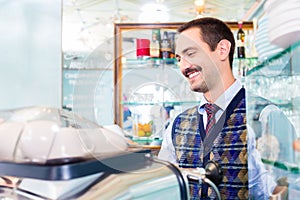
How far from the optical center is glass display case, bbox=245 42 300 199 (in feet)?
2.06

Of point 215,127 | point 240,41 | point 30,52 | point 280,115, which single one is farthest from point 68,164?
point 240,41

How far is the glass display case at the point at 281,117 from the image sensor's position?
0.63 meters

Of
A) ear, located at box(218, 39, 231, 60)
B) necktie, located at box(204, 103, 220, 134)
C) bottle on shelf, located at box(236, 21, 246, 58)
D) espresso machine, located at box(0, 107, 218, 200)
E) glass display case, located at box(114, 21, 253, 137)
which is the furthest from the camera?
bottle on shelf, located at box(236, 21, 246, 58)

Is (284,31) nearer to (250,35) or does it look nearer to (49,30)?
(49,30)

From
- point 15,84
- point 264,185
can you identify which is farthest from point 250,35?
point 264,185

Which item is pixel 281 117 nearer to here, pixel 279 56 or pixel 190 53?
pixel 279 56

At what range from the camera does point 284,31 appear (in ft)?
2.07

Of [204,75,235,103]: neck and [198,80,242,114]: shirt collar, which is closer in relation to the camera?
[204,75,235,103]: neck

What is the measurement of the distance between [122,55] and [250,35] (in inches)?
76.8

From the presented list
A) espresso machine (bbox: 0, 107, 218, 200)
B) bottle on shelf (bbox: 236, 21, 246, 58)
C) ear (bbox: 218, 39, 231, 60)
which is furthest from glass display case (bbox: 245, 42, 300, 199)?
bottle on shelf (bbox: 236, 21, 246, 58)

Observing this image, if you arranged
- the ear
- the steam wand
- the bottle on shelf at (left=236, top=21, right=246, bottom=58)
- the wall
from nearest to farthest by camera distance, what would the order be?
1. the steam wand
2. the ear
3. the wall
4. the bottle on shelf at (left=236, top=21, right=246, bottom=58)

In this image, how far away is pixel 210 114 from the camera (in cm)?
67

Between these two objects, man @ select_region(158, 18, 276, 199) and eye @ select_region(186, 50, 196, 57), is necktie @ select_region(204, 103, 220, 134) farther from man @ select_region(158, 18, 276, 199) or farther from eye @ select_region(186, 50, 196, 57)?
eye @ select_region(186, 50, 196, 57)

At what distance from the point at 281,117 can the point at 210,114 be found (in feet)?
0.51
